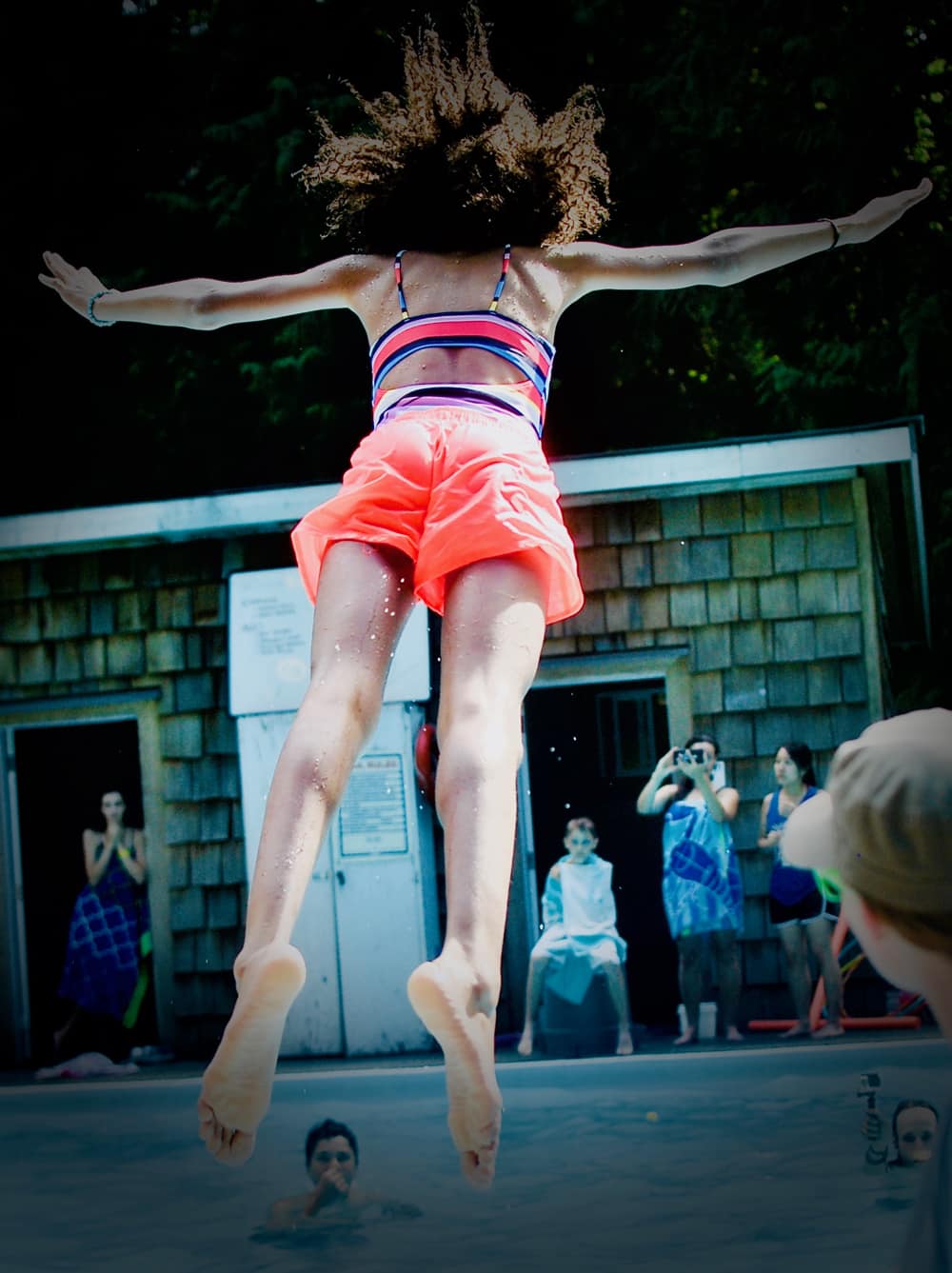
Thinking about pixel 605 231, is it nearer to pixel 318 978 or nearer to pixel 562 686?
pixel 562 686

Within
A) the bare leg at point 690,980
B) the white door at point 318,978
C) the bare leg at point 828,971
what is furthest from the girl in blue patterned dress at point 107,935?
the bare leg at point 828,971

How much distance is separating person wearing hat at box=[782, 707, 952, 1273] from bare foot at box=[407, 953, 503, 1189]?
19.1 inches

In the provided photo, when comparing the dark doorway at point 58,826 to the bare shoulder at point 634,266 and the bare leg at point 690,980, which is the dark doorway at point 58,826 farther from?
the bare shoulder at point 634,266

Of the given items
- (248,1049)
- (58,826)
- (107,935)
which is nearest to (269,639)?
(107,935)

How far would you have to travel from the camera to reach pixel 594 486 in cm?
491

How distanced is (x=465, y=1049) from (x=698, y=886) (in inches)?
119

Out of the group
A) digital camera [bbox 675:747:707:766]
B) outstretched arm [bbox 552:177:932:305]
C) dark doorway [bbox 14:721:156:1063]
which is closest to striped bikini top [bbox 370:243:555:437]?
outstretched arm [bbox 552:177:932:305]

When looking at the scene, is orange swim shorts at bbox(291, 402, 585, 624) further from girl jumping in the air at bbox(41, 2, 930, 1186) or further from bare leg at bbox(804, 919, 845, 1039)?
bare leg at bbox(804, 919, 845, 1039)

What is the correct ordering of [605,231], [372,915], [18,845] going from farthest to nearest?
[605,231], [18,845], [372,915]

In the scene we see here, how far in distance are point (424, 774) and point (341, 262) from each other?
2.20 ft

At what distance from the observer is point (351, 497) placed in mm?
1708

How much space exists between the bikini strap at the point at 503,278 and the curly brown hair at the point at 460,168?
26mm

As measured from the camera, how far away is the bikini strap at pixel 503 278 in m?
1.84

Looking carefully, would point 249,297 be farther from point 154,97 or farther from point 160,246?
point 160,246
